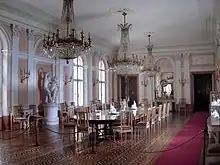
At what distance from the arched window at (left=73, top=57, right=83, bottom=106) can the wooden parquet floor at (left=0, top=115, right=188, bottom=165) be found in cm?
640

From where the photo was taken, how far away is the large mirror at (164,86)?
18.8 metres

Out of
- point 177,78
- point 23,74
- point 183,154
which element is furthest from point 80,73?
point 183,154

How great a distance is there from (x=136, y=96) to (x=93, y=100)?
4627 millimetres

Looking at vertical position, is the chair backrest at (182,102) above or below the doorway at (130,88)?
below

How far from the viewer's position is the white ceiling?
9984 mm

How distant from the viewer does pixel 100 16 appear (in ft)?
38.6

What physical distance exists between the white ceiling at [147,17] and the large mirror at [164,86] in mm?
2843

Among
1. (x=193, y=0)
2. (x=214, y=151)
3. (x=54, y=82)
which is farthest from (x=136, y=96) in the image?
(x=214, y=151)

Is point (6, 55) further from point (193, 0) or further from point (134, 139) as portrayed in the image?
point (193, 0)

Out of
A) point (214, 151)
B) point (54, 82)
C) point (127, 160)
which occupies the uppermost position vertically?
point (54, 82)

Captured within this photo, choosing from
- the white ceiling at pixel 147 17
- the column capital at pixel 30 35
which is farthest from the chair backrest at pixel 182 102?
the column capital at pixel 30 35

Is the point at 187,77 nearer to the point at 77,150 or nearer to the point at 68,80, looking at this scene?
the point at 68,80

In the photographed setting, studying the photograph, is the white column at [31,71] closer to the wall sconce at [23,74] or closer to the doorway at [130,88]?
the wall sconce at [23,74]

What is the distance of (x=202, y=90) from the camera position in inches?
772
